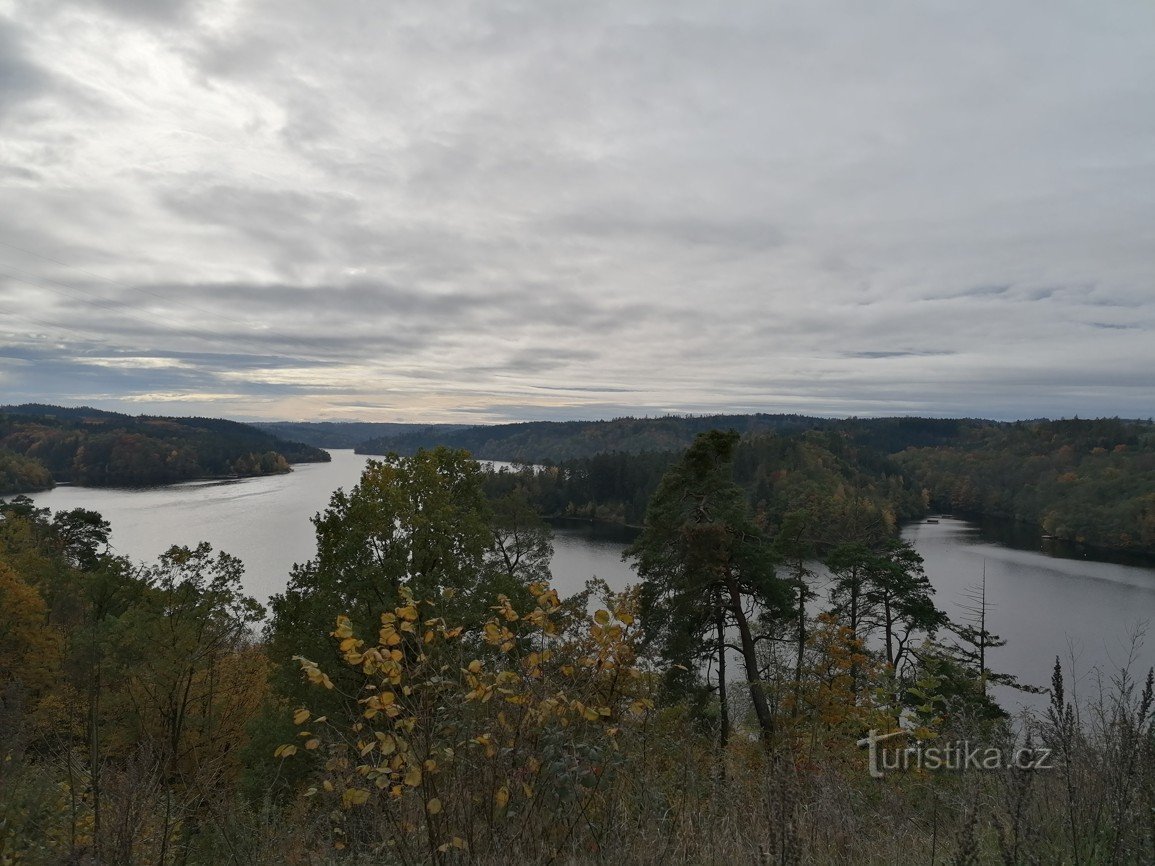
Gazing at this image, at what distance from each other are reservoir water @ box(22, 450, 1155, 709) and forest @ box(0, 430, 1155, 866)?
7654mm

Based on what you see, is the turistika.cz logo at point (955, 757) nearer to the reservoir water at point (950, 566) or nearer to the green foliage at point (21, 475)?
the reservoir water at point (950, 566)

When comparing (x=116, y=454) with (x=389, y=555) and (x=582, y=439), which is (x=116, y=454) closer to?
(x=582, y=439)

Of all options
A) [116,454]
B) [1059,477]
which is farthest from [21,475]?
[1059,477]

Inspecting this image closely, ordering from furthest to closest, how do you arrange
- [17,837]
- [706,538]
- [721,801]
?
[706,538] < [721,801] < [17,837]

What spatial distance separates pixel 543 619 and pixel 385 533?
28.0ft

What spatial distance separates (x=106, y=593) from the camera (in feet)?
59.8

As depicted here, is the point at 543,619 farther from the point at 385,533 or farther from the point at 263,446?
the point at 263,446

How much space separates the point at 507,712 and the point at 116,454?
124421 millimetres

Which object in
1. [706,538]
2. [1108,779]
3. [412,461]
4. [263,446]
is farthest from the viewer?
[263,446]

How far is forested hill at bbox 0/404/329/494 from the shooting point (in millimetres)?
96463

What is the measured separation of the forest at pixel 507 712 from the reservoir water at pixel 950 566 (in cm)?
765

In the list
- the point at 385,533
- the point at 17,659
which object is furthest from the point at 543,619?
the point at 17,659

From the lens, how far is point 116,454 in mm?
102250

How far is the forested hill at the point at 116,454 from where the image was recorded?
96.5 meters
